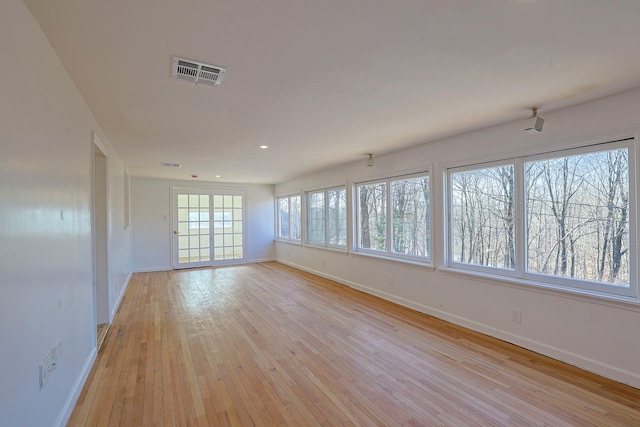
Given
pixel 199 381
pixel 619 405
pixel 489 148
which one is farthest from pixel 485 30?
pixel 199 381

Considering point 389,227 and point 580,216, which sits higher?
point 580,216

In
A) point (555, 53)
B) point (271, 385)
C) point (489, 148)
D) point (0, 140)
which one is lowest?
point (271, 385)

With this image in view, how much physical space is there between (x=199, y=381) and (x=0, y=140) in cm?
212

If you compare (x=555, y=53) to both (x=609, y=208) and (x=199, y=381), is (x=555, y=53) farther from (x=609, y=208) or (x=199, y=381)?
(x=199, y=381)

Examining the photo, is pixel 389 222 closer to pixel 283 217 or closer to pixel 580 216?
pixel 580 216

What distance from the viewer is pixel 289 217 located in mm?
8266

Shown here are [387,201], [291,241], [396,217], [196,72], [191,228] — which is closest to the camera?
[196,72]

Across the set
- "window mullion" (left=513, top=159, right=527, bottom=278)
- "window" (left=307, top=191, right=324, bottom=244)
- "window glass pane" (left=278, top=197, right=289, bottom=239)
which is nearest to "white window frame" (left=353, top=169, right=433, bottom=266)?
"window mullion" (left=513, top=159, right=527, bottom=278)

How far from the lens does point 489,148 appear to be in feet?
11.1

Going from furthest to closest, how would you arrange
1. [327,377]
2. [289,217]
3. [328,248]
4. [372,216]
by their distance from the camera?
[289,217], [328,248], [372,216], [327,377]

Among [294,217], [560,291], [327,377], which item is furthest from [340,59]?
[294,217]

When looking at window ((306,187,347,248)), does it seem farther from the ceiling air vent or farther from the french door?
the ceiling air vent

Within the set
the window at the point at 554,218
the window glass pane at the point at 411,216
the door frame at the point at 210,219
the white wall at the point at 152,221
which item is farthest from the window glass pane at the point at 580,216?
the white wall at the point at 152,221

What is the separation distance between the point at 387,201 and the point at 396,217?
0.32m
